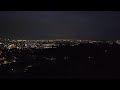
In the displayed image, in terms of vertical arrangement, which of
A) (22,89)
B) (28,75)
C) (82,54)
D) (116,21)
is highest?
(116,21)

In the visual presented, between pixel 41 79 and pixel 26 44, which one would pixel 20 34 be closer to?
pixel 26 44

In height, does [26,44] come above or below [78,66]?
above

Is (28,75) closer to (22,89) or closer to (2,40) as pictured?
(22,89)

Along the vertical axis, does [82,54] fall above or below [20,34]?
below
